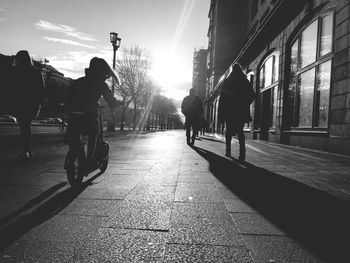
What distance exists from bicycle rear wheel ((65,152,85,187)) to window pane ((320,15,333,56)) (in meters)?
8.54

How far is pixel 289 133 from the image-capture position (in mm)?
11625

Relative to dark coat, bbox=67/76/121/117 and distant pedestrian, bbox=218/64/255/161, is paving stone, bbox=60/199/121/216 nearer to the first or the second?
dark coat, bbox=67/76/121/117

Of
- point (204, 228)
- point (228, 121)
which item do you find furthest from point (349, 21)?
point (204, 228)

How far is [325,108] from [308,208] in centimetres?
743

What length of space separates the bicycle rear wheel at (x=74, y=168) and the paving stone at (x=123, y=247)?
1435 millimetres

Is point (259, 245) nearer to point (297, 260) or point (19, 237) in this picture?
point (297, 260)

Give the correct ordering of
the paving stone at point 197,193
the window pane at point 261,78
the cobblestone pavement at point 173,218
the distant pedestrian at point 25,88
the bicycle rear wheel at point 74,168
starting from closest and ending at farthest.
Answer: the cobblestone pavement at point 173,218 → the paving stone at point 197,193 → the bicycle rear wheel at point 74,168 → the distant pedestrian at point 25,88 → the window pane at point 261,78

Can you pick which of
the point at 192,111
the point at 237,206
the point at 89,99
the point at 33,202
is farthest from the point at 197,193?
the point at 192,111

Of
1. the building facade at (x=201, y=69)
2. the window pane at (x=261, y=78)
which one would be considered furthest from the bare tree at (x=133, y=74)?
the building facade at (x=201, y=69)

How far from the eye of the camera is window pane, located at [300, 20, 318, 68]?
10141mm

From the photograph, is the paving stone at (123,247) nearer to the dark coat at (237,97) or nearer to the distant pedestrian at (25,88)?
the distant pedestrian at (25,88)

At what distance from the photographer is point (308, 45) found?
10664mm

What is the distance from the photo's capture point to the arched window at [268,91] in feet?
45.7

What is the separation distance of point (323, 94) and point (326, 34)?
6.35 feet
